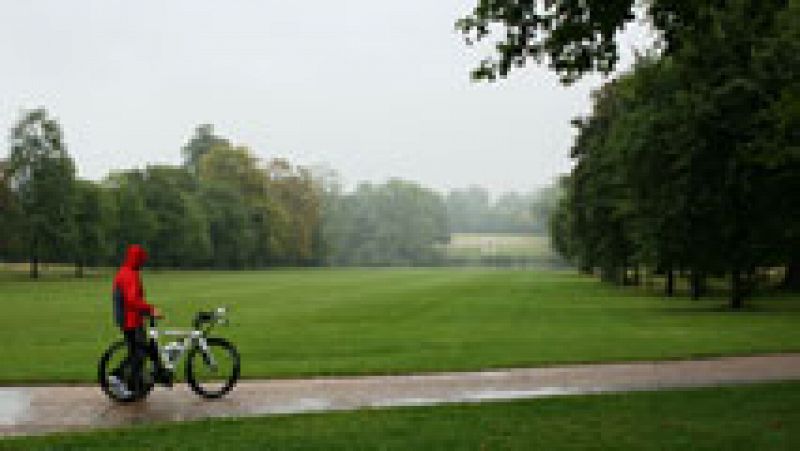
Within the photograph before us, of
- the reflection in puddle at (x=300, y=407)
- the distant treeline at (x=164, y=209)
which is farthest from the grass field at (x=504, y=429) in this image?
the distant treeline at (x=164, y=209)

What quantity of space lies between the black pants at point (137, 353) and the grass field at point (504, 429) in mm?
2148

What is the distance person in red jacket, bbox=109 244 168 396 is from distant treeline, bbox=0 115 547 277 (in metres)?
75.1

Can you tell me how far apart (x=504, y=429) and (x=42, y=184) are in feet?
267

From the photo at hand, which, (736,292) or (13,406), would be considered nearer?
(13,406)

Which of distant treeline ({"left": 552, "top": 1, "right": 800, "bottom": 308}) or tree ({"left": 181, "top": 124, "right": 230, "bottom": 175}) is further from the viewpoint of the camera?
tree ({"left": 181, "top": 124, "right": 230, "bottom": 175})

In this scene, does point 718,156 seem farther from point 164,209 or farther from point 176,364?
point 164,209

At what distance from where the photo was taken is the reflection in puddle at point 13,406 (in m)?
12.1

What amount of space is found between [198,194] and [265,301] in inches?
2856

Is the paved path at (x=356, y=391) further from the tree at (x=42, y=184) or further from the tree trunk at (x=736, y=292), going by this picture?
the tree at (x=42, y=184)

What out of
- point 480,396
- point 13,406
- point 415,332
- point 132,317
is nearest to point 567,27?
point 480,396

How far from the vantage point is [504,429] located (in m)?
11.0

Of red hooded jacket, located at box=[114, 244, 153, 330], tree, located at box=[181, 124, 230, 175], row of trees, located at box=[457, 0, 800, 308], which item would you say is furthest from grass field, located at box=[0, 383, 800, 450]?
tree, located at box=[181, 124, 230, 175]

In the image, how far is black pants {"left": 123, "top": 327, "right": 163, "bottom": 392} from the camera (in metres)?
13.1

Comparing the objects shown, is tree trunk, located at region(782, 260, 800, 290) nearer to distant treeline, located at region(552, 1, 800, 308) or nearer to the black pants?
distant treeline, located at region(552, 1, 800, 308)
